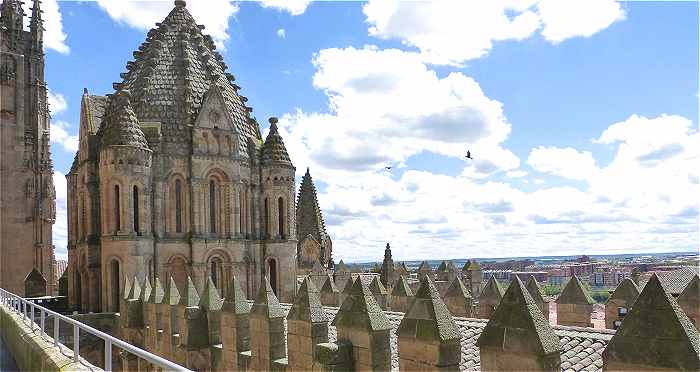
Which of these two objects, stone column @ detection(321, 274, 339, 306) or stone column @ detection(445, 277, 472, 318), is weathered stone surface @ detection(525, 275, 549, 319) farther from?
stone column @ detection(321, 274, 339, 306)

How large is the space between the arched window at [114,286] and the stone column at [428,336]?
70.8 feet

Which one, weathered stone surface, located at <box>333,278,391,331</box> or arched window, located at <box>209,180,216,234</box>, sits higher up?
arched window, located at <box>209,180,216,234</box>

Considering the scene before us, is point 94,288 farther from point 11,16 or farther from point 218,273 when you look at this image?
point 11,16

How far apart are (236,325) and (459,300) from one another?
7452mm

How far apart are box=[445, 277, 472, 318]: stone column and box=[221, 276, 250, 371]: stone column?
22.7 ft

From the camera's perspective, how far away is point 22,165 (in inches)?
2055

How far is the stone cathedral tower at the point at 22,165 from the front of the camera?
169ft

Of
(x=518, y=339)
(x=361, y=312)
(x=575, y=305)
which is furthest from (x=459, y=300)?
(x=518, y=339)

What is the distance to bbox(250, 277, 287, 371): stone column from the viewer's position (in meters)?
15.4

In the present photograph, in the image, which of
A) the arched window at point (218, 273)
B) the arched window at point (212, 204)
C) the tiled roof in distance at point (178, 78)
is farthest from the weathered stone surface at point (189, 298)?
the tiled roof in distance at point (178, 78)

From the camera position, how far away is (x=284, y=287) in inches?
1335

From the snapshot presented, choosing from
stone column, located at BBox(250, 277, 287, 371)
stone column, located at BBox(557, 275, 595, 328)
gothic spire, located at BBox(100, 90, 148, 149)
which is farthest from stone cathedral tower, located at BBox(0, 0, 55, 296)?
stone column, located at BBox(557, 275, 595, 328)

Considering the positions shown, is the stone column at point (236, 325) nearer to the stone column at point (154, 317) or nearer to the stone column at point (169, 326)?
the stone column at point (169, 326)

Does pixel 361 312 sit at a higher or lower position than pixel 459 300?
higher
